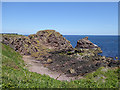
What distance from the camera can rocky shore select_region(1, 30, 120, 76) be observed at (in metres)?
30.5

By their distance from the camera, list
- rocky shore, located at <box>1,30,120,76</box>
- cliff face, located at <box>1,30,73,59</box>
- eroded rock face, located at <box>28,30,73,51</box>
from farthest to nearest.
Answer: eroded rock face, located at <box>28,30,73,51</box>, cliff face, located at <box>1,30,73,59</box>, rocky shore, located at <box>1,30,120,76</box>

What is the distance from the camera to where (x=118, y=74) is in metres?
21.0

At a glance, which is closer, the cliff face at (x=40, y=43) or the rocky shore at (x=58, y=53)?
the rocky shore at (x=58, y=53)

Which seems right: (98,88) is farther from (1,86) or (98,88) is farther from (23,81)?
(1,86)

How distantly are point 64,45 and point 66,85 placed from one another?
54088 millimetres

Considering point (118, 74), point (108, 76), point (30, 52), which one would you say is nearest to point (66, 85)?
point (108, 76)

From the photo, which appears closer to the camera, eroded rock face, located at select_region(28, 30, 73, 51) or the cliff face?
the cliff face

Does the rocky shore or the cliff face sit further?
the cliff face

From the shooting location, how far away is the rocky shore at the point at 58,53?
3048 centimetres

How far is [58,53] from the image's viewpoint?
50531 mm

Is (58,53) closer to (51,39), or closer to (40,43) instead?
(40,43)

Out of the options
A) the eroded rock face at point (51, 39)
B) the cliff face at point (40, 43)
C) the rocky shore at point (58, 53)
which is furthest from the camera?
the eroded rock face at point (51, 39)

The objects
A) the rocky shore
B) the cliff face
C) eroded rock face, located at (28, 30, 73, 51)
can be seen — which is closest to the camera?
the rocky shore

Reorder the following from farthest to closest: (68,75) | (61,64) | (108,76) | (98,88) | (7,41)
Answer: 1. (7,41)
2. (61,64)
3. (68,75)
4. (108,76)
5. (98,88)
